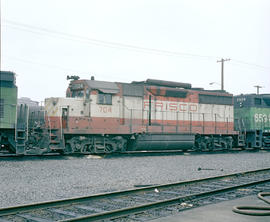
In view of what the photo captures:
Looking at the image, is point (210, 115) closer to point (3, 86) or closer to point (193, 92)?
point (193, 92)

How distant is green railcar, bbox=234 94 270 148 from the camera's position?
20906 millimetres

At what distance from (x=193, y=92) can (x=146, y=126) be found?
3.58 meters

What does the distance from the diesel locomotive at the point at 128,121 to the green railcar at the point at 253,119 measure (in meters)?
0.06

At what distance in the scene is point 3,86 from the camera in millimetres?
13016

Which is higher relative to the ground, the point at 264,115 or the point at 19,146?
the point at 264,115

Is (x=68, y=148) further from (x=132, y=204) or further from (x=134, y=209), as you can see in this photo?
(x=134, y=209)

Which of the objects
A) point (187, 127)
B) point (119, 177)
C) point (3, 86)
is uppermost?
point (3, 86)

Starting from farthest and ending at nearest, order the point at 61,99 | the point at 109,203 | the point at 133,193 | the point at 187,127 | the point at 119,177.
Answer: the point at 187,127 → the point at 61,99 → the point at 119,177 → the point at 133,193 → the point at 109,203

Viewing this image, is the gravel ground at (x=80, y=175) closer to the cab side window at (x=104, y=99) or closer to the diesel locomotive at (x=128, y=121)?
the diesel locomotive at (x=128, y=121)

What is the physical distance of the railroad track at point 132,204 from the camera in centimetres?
506

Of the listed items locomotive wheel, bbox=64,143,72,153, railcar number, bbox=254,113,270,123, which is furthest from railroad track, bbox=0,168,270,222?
railcar number, bbox=254,113,270,123

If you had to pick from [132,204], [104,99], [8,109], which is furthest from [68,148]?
[132,204]

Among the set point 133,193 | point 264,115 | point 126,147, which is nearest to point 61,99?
point 126,147

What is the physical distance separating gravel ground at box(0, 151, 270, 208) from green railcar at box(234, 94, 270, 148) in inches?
299
